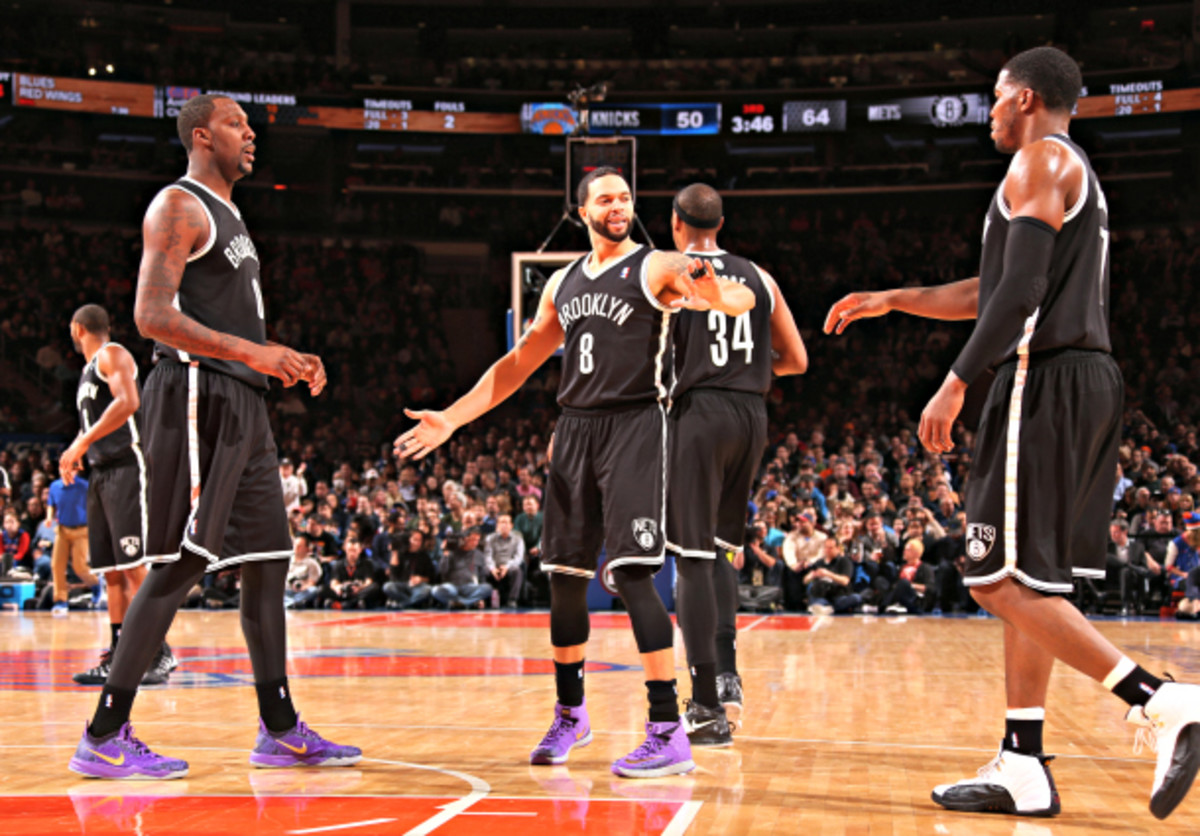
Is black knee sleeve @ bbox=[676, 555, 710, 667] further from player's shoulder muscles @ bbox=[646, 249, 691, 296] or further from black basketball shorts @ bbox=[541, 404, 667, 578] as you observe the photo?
player's shoulder muscles @ bbox=[646, 249, 691, 296]

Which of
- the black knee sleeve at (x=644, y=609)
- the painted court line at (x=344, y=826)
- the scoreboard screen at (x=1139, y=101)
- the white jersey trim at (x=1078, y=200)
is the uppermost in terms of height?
the scoreboard screen at (x=1139, y=101)

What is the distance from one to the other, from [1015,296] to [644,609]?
1634 mm

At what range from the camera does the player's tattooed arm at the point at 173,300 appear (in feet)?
12.8

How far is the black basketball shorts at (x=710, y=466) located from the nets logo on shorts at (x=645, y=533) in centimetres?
60

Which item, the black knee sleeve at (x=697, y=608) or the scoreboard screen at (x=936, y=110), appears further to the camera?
the scoreboard screen at (x=936, y=110)

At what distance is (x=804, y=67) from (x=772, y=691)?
23.2 metres

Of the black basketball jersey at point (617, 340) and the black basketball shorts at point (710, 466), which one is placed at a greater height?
the black basketball jersey at point (617, 340)

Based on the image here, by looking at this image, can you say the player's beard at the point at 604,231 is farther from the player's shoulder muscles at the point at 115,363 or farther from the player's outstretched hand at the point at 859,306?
the player's shoulder muscles at the point at 115,363

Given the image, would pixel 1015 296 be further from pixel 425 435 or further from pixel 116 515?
pixel 116 515

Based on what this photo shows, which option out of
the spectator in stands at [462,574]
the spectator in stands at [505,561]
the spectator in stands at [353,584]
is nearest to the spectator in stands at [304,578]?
the spectator in stands at [353,584]

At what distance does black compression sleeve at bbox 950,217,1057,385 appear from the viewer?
327 centimetres

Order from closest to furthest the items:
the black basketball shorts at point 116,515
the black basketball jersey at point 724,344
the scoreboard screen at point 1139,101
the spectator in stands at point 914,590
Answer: the black basketball jersey at point 724,344
the black basketball shorts at point 116,515
the spectator in stands at point 914,590
the scoreboard screen at point 1139,101

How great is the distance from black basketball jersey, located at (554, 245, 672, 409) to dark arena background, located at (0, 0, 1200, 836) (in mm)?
3426

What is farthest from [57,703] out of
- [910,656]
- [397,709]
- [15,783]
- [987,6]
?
[987,6]
